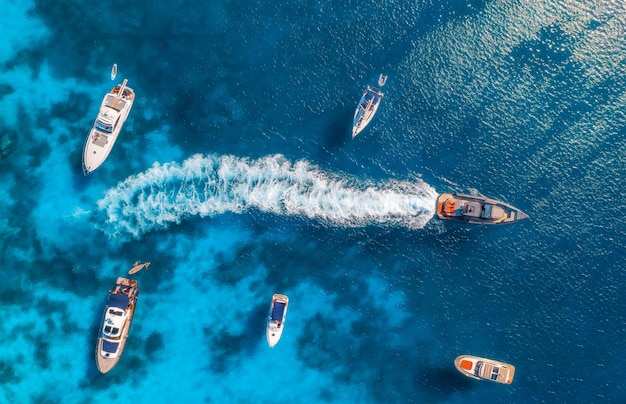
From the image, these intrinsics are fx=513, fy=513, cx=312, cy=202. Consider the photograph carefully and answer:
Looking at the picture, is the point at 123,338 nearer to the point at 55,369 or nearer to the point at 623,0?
the point at 55,369

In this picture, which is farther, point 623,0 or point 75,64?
point 623,0

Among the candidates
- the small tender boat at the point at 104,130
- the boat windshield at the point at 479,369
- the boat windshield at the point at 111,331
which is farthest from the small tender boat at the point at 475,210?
the boat windshield at the point at 111,331

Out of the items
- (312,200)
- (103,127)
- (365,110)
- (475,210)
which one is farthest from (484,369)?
(103,127)

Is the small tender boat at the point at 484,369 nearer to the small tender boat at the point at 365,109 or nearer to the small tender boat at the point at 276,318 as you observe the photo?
the small tender boat at the point at 276,318

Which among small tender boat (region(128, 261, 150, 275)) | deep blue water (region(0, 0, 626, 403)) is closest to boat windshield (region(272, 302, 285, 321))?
deep blue water (region(0, 0, 626, 403))

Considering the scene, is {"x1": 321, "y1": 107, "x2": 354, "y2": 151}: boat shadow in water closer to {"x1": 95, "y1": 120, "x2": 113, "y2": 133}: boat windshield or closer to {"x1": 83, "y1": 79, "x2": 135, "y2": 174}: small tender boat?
{"x1": 83, "y1": 79, "x2": 135, "y2": 174}: small tender boat

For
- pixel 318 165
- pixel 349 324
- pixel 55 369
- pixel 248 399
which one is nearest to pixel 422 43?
pixel 318 165
